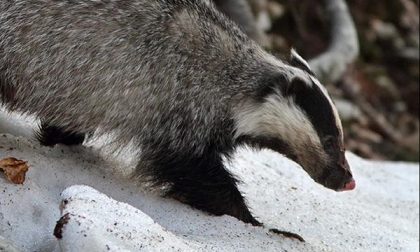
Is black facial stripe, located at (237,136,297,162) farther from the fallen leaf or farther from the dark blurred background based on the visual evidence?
the dark blurred background

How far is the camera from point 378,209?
627 cm

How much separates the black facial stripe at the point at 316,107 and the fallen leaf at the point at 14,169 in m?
1.36

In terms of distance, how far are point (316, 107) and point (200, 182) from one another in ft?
2.20

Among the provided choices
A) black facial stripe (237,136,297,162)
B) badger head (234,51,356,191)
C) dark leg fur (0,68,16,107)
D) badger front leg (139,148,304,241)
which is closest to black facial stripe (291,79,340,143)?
badger head (234,51,356,191)

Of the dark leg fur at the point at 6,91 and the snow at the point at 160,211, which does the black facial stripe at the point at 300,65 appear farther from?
the dark leg fur at the point at 6,91

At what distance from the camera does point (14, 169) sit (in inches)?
160

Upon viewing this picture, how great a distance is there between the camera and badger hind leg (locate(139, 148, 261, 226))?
4.57 meters

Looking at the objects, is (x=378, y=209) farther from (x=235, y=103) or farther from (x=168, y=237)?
(x=168, y=237)

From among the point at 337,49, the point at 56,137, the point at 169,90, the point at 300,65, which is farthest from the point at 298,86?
the point at 337,49

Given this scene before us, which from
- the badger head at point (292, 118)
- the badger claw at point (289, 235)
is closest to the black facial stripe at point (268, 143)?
the badger head at point (292, 118)

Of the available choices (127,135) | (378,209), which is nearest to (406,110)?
(378,209)

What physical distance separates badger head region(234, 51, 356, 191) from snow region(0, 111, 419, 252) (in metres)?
0.42

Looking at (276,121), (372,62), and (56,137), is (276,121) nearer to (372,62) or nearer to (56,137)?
(56,137)

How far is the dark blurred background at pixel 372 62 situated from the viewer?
10.4 metres
